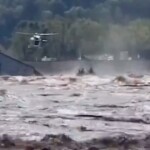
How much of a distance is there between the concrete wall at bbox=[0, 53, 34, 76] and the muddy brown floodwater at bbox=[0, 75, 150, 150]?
63.8 ft

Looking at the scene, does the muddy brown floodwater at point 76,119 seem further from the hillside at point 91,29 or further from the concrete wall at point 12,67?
the hillside at point 91,29

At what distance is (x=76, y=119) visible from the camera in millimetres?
10406

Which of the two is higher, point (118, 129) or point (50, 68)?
point (118, 129)

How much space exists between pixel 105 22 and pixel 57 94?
3871 centimetres

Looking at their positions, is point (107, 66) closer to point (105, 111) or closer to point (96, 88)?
point (96, 88)

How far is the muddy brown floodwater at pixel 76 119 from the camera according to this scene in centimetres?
820

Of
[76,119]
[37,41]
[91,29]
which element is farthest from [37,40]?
[76,119]

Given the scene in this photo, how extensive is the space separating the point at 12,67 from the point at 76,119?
88.7 ft

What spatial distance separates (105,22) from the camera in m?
54.2

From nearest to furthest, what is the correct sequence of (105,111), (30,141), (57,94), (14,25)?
(30,141)
(105,111)
(57,94)
(14,25)

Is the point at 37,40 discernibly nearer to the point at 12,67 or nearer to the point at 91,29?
the point at 91,29

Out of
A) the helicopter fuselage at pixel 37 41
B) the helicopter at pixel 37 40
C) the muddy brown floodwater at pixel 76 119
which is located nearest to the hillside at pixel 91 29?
the helicopter at pixel 37 40

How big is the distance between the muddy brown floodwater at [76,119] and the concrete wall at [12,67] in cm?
1943

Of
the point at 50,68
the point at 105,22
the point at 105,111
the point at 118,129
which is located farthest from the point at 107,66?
the point at 118,129
